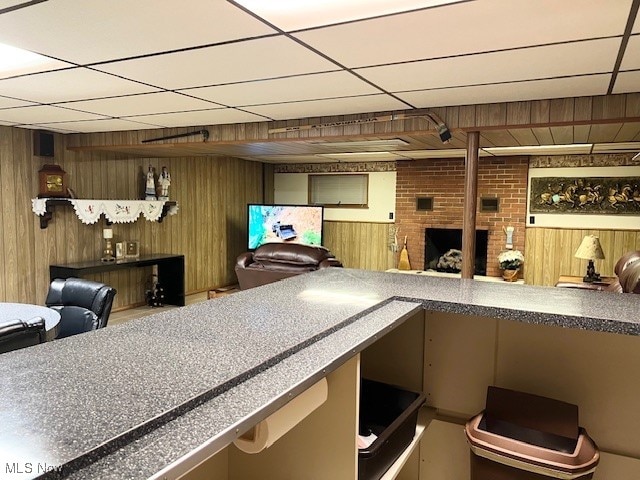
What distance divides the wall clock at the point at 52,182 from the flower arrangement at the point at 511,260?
5.68 metres

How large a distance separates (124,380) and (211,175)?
266 inches

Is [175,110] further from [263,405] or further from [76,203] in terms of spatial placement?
[263,405]

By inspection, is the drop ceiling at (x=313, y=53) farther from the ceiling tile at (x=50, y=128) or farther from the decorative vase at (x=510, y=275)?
the decorative vase at (x=510, y=275)

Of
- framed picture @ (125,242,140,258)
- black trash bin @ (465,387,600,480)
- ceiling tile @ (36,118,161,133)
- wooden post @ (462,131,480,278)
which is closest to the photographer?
black trash bin @ (465,387,600,480)

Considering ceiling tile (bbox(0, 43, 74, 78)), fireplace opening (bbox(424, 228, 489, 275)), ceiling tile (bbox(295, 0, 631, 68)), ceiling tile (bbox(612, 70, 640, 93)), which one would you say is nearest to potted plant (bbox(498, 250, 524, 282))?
fireplace opening (bbox(424, 228, 489, 275))

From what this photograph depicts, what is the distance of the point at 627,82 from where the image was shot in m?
2.77

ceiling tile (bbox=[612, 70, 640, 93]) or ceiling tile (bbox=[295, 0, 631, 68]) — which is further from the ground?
ceiling tile (bbox=[612, 70, 640, 93])

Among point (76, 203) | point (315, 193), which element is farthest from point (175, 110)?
point (315, 193)

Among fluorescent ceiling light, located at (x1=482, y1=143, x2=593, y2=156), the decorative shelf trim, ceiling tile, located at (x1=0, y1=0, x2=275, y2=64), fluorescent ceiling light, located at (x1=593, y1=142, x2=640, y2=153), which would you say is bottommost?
the decorative shelf trim

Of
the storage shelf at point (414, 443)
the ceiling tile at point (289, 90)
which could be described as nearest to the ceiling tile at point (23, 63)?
the ceiling tile at point (289, 90)

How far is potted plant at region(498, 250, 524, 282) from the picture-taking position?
22.5ft

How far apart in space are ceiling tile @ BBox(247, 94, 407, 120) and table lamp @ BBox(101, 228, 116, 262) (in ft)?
8.91

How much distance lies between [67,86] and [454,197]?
19.0ft

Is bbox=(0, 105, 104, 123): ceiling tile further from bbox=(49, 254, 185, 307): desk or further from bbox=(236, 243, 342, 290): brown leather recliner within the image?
bbox=(236, 243, 342, 290): brown leather recliner
